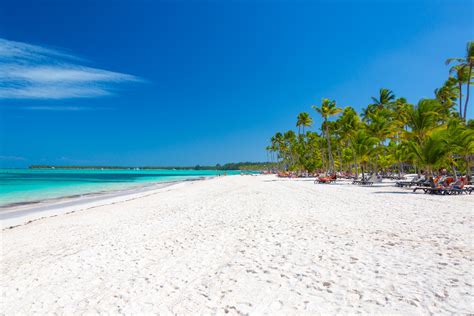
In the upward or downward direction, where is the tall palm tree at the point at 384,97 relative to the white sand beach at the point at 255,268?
upward

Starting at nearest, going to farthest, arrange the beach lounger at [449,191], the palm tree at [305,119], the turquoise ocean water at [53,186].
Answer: the beach lounger at [449,191] < the turquoise ocean water at [53,186] < the palm tree at [305,119]

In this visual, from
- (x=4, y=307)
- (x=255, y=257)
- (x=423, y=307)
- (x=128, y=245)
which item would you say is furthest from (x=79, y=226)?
→ (x=423, y=307)

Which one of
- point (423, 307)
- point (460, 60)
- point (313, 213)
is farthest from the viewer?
point (460, 60)

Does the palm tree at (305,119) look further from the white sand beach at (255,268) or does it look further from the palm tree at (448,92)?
the white sand beach at (255,268)

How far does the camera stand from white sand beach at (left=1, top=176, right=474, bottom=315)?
11.4ft

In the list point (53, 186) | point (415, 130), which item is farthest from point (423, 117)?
point (53, 186)

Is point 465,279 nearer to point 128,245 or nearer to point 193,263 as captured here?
point 193,263

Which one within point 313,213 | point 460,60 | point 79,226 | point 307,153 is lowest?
point 79,226

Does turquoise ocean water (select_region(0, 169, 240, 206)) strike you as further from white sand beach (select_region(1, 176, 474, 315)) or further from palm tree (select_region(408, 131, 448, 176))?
palm tree (select_region(408, 131, 448, 176))

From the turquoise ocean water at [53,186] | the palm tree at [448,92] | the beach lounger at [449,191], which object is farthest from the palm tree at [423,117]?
the turquoise ocean water at [53,186]

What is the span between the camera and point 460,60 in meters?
27.4

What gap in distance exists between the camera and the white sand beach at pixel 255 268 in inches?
137

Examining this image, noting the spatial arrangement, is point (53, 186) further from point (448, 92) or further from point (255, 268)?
point (448, 92)

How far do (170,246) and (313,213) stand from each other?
201 inches
